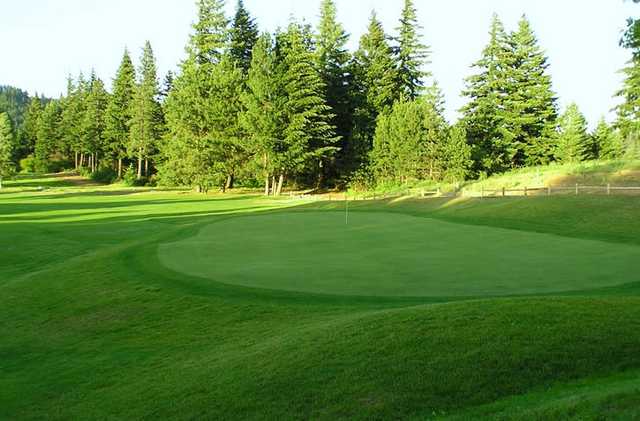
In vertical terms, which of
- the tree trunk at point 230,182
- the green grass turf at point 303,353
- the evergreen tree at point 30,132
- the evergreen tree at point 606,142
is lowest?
the green grass turf at point 303,353

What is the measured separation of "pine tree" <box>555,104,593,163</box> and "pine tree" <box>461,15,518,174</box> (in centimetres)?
501

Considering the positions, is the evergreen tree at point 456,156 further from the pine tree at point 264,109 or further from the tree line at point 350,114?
the pine tree at point 264,109

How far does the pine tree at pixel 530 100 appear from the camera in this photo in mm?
65188

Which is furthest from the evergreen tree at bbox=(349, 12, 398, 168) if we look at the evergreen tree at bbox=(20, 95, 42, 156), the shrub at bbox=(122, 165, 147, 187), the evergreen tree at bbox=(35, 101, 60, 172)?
the evergreen tree at bbox=(20, 95, 42, 156)

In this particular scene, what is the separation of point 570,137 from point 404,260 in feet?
183

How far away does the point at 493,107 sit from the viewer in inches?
2638

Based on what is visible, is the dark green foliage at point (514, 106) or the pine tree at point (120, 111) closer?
the dark green foliage at point (514, 106)

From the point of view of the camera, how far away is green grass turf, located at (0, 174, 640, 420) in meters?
6.21

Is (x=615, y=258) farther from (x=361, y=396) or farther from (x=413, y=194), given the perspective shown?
(x=413, y=194)

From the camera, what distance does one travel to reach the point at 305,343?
26.7 feet

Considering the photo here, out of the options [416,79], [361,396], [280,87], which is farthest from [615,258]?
[416,79]

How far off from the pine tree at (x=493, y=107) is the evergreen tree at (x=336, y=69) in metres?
14.9

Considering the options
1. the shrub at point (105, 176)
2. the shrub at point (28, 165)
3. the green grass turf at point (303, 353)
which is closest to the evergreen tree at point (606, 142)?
the green grass turf at point (303, 353)

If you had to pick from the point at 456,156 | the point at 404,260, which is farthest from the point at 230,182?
the point at 404,260
